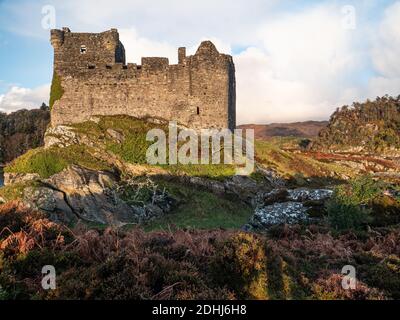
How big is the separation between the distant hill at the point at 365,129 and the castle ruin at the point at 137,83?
58.4 metres

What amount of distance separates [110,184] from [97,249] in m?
19.4

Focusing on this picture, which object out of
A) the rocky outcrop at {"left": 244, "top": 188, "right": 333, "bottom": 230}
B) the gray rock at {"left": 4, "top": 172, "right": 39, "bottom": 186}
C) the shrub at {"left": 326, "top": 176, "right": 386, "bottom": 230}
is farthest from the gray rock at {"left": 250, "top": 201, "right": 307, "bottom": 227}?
the gray rock at {"left": 4, "top": 172, "right": 39, "bottom": 186}

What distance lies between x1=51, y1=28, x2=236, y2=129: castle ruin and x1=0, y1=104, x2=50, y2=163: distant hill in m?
44.6

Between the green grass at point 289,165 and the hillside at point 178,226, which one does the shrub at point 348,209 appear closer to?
the hillside at point 178,226

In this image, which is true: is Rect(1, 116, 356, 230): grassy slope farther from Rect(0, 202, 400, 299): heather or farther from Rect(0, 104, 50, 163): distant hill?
Rect(0, 104, 50, 163): distant hill

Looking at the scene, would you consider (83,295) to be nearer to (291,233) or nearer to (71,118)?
(291,233)

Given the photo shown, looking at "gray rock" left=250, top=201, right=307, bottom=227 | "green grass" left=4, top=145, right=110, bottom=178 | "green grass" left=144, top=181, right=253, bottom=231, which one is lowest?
"green grass" left=144, top=181, right=253, bottom=231

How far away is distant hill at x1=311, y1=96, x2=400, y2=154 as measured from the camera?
282 ft

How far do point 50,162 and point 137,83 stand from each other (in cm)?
1128

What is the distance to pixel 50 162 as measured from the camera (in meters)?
27.8

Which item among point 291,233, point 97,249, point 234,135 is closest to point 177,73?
point 234,135

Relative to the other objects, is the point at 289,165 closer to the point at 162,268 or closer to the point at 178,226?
the point at 178,226

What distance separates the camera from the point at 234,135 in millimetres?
36188
